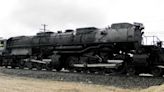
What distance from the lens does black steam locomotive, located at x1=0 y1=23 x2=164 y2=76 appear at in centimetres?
2303

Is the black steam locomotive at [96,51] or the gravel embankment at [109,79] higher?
the black steam locomotive at [96,51]

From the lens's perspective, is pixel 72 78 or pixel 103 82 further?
pixel 72 78

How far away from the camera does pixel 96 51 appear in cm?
2603

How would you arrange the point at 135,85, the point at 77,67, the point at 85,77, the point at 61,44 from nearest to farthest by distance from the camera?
the point at 135,85, the point at 85,77, the point at 77,67, the point at 61,44

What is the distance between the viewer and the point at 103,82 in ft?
69.2

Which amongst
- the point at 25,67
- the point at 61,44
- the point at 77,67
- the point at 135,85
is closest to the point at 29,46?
the point at 25,67

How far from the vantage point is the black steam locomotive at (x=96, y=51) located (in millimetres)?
23031

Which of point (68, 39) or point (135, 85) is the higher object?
point (68, 39)

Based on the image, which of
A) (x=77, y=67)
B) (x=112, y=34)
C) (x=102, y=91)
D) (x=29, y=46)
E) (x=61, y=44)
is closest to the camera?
(x=102, y=91)

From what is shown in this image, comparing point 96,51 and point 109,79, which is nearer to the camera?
point 109,79

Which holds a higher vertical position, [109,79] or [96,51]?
[96,51]

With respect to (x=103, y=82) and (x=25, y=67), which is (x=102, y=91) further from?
(x=25, y=67)

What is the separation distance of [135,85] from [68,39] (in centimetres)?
1091

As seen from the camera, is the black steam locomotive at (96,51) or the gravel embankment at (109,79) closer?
the gravel embankment at (109,79)
